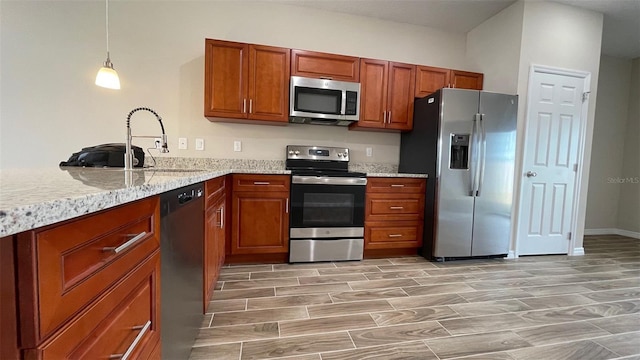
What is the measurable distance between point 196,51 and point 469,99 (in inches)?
112

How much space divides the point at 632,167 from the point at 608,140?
20.9 inches

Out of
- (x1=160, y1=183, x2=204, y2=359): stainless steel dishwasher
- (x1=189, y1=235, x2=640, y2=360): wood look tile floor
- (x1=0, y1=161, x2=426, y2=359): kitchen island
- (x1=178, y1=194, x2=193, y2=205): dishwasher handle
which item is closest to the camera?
(x1=0, y1=161, x2=426, y2=359): kitchen island

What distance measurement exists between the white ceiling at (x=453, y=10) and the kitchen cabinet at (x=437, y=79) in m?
0.65

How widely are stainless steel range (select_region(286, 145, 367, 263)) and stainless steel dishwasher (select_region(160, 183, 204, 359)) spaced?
1.17 m

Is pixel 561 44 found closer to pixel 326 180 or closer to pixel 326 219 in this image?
pixel 326 180

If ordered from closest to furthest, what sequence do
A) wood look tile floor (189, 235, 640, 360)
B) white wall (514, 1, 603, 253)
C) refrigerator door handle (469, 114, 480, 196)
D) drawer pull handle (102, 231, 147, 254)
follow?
drawer pull handle (102, 231, 147, 254)
wood look tile floor (189, 235, 640, 360)
refrigerator door handle (469, 114, 480, 196)
white wall (514, 1, 603, 253)

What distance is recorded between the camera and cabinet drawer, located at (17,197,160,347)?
0.39m

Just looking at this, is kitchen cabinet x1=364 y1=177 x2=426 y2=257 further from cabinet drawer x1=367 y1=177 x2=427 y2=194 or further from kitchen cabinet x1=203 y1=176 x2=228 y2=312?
kitchen cabinet x1=203 y1=176 x2=228 y2=312

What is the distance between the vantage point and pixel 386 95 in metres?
2.90

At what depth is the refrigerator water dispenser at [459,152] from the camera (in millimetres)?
2596

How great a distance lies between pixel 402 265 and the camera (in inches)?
101

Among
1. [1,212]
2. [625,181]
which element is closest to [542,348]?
[1,212]

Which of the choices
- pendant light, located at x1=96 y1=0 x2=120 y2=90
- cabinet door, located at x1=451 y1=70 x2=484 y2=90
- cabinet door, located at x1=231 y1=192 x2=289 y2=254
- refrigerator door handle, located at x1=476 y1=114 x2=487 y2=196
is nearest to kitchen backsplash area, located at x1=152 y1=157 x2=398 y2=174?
cabinet door, located at x1=231 y1=192 x2=289 y2=254

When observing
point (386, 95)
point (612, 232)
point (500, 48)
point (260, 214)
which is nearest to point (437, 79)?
point (386, 95)
